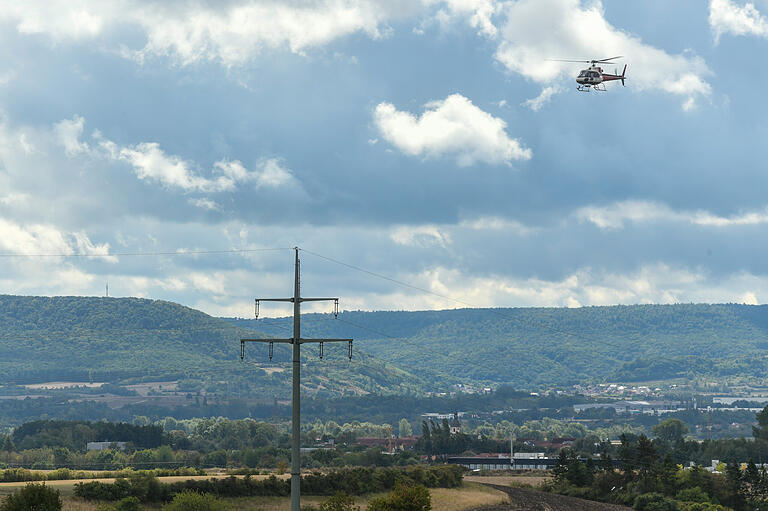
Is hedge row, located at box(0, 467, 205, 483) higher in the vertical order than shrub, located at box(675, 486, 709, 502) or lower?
higher

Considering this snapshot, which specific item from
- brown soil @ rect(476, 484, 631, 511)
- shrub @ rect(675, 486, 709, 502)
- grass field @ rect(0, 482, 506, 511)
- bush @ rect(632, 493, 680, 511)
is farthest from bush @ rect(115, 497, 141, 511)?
shrub @ rect(675, 486, 709, 502)

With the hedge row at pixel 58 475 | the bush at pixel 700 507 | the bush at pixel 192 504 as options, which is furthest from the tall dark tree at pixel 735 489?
the bush at pixel 192 504

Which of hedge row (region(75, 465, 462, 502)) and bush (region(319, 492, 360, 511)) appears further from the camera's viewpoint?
hedge row (region(75, 465, 462, 502))

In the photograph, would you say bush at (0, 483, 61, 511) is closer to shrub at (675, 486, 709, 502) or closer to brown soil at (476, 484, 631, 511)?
brown soil at (476, 484, 631, 511)

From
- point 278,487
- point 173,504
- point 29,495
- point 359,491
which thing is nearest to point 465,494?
point 359,491

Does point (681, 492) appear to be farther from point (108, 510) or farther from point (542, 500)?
point (108, 510)
